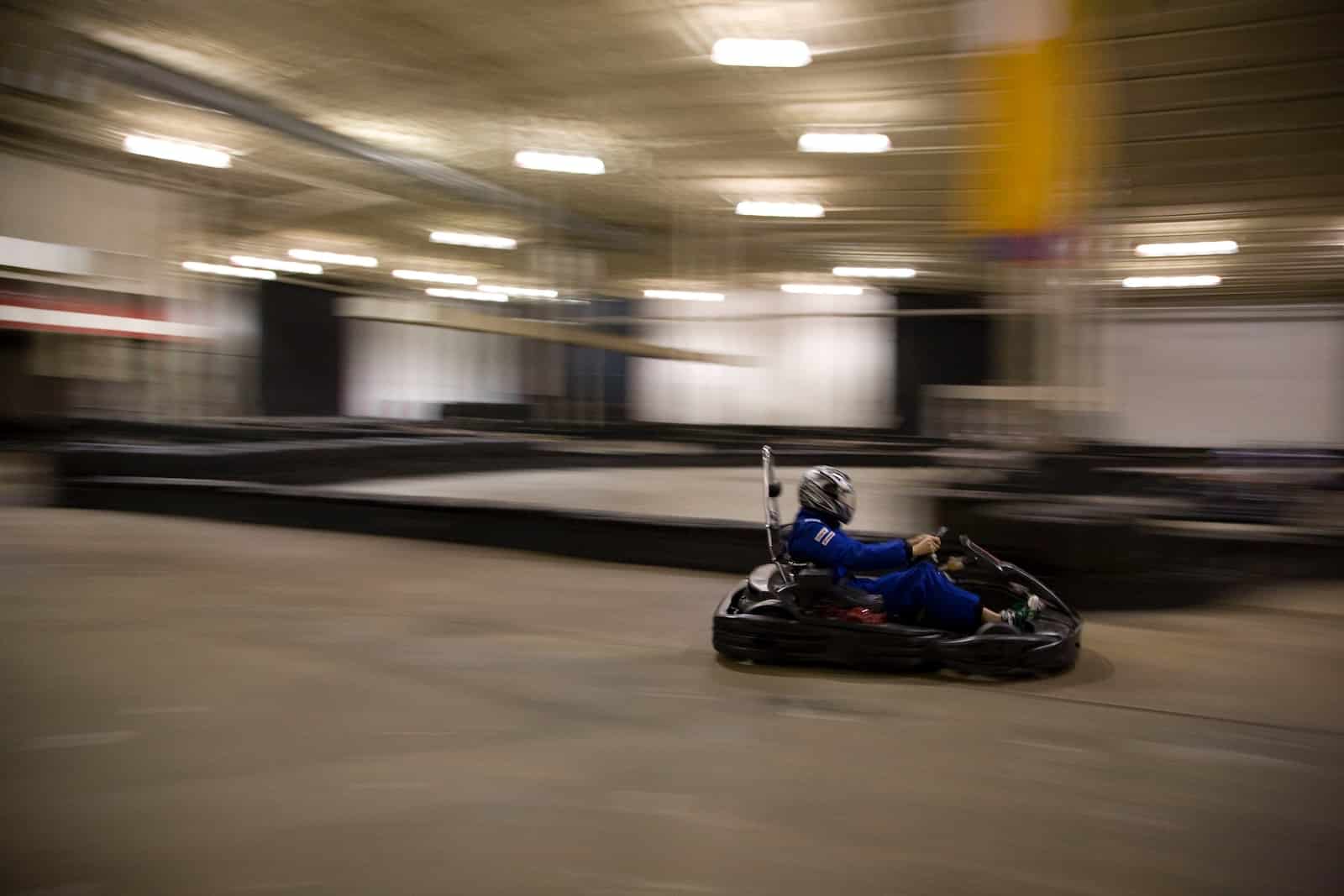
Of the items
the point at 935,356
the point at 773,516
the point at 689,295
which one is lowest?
the point at 773,516

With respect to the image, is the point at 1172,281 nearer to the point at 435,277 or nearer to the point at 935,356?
the point at 935,356

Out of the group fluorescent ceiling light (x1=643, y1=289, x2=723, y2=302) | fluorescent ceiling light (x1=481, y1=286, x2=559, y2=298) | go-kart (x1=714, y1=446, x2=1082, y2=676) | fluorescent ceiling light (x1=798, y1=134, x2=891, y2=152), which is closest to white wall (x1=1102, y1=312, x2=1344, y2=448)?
fluorescent ceiling light (x1=643, y1=289, x2=723, y2=302)

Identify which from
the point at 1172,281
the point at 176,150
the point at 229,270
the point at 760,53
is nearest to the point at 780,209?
the point at 760,53

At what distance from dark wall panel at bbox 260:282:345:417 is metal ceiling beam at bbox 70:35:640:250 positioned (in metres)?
12.3

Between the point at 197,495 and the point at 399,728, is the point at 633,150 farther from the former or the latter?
the point at 399,728

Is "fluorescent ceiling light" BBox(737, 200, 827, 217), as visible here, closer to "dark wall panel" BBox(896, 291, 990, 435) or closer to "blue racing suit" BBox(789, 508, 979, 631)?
"dark wall panel" BBox(896, 291, 990, 435)

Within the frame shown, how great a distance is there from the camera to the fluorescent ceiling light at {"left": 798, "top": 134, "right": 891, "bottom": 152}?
1016 centimetres

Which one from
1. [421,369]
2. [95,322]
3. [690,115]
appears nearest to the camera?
[690,115]

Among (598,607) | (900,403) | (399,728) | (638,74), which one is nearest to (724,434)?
(900,403)

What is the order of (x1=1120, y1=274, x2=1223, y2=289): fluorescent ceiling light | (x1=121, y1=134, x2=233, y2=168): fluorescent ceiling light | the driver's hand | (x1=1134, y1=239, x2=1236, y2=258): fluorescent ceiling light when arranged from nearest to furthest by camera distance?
1. the driver's hand
2. (x1=121, y1=134, x2=233, y2=168): fluorescent ceiling light
3. (x1=1134, y1=239, x2=1236, y2=258): fluorescent ceiling light
4. (x1=1120, y1=274, x2=1223, y2=289): fluorescent ceiling light

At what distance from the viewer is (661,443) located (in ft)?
53.7

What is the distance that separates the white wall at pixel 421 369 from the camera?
2216 cm

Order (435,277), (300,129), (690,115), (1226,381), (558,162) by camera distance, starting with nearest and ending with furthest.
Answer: (690,115) → (300,129) → (558,162) → (1226,381) → (435,277)

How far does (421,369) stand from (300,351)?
3.79 meters
